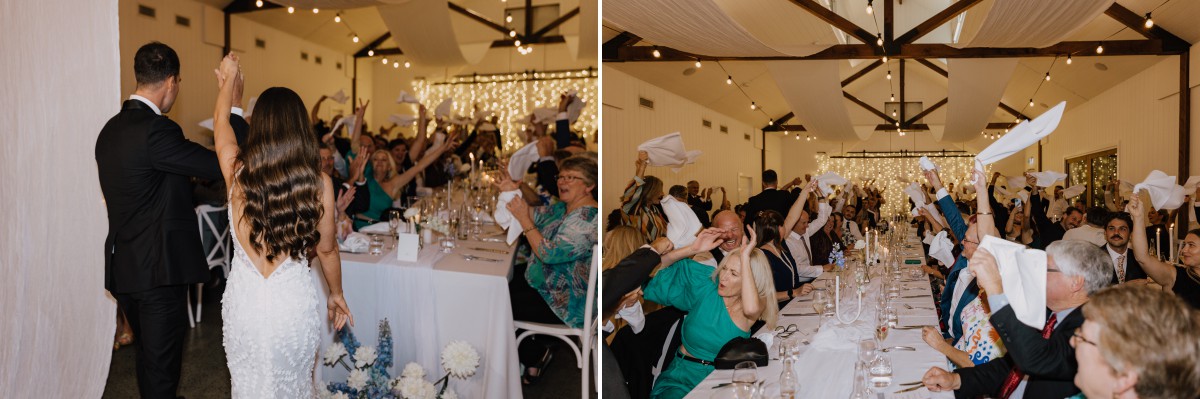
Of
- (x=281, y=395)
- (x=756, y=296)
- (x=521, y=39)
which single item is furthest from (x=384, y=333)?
(x=521, y=39)

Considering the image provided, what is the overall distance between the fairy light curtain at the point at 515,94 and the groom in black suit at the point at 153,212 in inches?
394

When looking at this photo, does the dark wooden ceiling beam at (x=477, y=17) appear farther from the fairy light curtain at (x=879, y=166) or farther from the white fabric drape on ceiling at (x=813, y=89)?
the fairy light curtain at (x=879, y=166)

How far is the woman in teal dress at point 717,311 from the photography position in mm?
2781

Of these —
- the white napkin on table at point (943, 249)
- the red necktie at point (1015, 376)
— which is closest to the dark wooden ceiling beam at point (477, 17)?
the white napkin on table at point (943, 249)

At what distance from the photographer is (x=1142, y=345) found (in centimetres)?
146

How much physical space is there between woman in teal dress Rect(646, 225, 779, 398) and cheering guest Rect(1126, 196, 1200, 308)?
190 cm

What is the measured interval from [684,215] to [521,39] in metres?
10.6

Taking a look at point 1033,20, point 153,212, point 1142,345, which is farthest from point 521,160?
point 1033,20

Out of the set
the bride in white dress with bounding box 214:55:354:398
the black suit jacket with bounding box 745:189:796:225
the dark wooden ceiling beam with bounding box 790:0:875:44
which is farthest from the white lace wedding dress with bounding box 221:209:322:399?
the dark wooden ceiling beam with bounding box 790:0:875:44

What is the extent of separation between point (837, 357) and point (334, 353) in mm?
1865

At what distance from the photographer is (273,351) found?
237 centimetres

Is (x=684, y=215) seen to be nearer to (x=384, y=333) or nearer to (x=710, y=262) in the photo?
(x=710, y=262)

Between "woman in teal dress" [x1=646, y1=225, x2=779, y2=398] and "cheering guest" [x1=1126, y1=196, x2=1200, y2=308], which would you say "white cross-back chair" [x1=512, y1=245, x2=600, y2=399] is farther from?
"cheering guest" [x1=1126, y1=196, x2=1200, y2=308]

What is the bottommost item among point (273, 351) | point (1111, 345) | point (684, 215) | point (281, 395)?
point (281, 395)
